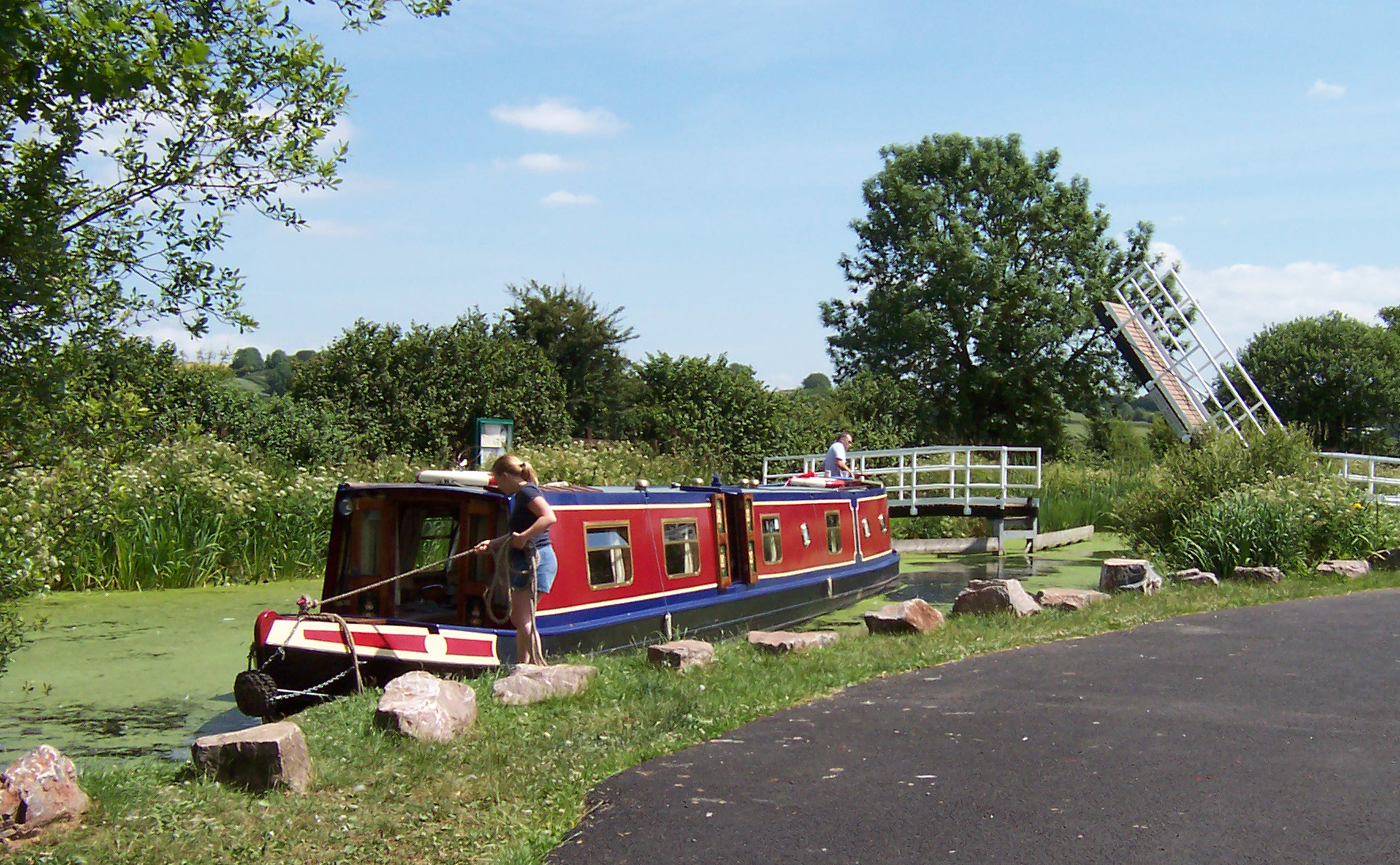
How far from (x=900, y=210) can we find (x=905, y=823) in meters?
38.4

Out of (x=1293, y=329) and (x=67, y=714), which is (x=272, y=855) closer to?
(x=67, y=714)

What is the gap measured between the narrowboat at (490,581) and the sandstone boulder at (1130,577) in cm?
366

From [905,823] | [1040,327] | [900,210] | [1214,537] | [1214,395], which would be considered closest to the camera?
[905,823]

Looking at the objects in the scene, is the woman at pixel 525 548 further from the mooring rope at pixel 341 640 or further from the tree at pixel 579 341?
the tree at pixel 579 341

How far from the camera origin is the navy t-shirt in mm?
8461

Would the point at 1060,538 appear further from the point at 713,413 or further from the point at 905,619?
the point at 905,619

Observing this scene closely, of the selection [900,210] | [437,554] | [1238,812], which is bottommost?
[1238,812]

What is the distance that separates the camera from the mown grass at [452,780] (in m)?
4.78

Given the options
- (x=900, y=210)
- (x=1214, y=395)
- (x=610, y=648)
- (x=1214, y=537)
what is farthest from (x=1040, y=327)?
(x=610, y=648)

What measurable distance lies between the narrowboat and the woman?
0.33 m

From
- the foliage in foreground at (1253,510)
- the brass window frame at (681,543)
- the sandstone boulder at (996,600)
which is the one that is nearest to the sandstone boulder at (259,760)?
the brass window frame at (681,543)

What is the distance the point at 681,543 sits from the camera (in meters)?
12.2

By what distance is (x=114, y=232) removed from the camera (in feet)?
20.2

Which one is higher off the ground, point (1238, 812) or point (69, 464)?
point (69, 464)
